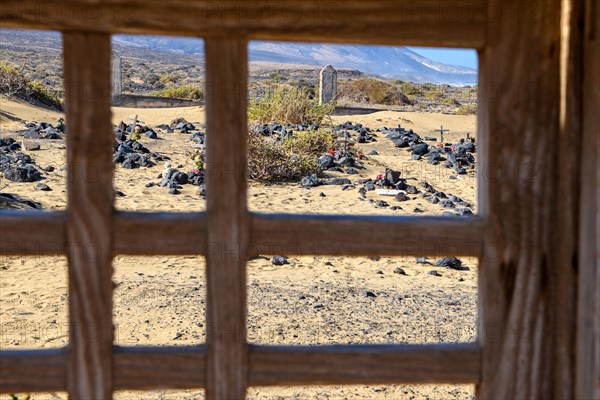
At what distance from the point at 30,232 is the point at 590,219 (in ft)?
2.90

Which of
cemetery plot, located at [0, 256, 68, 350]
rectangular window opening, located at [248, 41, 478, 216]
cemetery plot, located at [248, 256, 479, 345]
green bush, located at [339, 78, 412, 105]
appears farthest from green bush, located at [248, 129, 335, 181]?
green bush, located at [339, 78, 412, 105]

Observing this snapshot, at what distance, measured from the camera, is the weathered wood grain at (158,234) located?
1227mm

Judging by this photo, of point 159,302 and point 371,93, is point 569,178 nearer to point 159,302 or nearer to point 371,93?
point 159,302

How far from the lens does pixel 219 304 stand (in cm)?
124

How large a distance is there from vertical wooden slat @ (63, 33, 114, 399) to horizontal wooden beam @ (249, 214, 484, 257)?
0.25 m

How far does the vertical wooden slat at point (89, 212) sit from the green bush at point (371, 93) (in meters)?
29.0

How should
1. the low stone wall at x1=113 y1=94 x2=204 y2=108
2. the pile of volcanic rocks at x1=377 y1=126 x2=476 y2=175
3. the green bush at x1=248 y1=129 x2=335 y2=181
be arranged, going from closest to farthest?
the green bush at x1=248 y1=129 x2=335 y2=181 < the pile of volcanic rocks at x1=377 y1=126 x2=476 y2=175 < the low stone wall at x1=113 y1=94 x2=204 y2=108

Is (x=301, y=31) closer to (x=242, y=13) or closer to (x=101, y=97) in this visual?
(x=242, y=13)

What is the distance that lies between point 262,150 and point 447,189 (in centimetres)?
230

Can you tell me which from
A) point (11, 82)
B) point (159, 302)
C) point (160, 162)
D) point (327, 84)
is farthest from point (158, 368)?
point (327, 84)

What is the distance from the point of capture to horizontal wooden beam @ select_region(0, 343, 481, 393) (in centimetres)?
124

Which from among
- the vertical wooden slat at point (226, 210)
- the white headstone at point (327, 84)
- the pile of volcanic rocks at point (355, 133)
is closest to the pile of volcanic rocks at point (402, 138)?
the pile of volcanic rocks at point (355, 133)

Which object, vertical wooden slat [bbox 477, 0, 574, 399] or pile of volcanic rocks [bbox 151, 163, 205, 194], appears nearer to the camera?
vertical wooden slat [bbox 477, 0, 574, 399]

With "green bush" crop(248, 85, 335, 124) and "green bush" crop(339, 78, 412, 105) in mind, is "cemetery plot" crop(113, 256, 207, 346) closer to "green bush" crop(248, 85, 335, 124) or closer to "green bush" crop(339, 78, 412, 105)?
"green bush" crop(248, 85, 335, 124)
